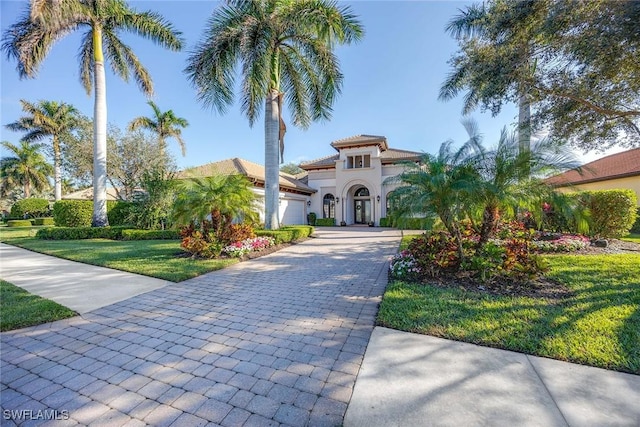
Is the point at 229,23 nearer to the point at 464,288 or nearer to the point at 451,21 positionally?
the point at 451,21

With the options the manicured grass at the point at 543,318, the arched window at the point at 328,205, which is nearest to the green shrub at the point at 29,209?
the arched window at the point at 328,205

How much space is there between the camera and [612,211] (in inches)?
395

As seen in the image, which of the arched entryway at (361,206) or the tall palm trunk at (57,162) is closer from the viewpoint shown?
the tall palm trunk at (57,162)

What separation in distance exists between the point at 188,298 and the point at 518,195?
762 cm

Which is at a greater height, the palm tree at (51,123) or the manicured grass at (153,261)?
the palm tree at (51,123)

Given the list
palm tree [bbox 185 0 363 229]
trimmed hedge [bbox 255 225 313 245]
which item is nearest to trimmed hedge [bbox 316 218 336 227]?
trimmed hedge [bbox 255 225 313 245]

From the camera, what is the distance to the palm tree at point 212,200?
8.93m

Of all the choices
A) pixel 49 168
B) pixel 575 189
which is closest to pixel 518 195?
pixel 575 189

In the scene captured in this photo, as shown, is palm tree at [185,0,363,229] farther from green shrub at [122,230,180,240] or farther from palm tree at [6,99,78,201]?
palm tree at [6,99,78,201]

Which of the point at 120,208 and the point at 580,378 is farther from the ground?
the point at 120,208

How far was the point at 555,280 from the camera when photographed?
18.7 ft

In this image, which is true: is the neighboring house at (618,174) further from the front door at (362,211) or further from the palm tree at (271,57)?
the front door at (362,211)

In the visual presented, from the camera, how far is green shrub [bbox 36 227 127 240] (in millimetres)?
14555

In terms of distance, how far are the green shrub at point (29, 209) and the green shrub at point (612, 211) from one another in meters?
50.2
